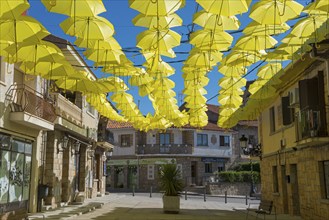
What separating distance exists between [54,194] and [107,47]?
1240cm

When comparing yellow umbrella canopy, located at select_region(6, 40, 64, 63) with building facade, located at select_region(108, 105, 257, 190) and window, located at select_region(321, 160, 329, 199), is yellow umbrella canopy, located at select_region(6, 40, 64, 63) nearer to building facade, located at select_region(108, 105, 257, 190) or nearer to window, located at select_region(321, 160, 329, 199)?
window, located at select_region(321, 160, 329, 199)

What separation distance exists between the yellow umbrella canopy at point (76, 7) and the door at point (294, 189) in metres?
12.7

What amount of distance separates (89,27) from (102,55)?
1230 mm

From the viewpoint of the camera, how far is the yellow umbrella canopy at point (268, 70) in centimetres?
1240

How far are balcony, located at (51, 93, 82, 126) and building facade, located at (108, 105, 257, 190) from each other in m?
23.8

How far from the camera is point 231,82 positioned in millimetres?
12984

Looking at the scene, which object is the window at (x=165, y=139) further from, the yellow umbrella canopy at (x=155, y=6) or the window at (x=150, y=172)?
the yellow umbrella canopy at (x=155, y=6)

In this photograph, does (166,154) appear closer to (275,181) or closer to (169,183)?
(275,181)

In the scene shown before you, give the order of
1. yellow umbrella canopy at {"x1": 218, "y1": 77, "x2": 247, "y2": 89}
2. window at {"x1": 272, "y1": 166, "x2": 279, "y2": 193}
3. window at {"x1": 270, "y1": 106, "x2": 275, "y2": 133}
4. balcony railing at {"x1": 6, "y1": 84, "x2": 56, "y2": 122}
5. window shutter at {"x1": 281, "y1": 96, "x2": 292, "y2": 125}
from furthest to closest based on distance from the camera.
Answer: window at {"x1": 270, "y1": 106, "x2": 275, "y2": 133}, window at {"x1": 272, "y1": 166, "x2": 279, "y2": 193}, window shutter at {"x1": 281, "y1": 96, "x2": 292, "y2": 125}, balcony railing at {"x1": 6, "y1": 84, "x2": 56, "y2": 122}, yellow umbrella canopy at {"x1": 218, "y1": 77, "x2": 247, "y2": 89}

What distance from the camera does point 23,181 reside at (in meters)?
15.7

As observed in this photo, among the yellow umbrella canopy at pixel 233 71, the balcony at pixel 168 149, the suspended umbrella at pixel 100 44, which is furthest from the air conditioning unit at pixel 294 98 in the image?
the balcony at pixel 168 149

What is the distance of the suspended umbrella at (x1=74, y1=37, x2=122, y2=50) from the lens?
871cm

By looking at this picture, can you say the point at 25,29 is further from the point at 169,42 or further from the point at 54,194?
the point at 54,194

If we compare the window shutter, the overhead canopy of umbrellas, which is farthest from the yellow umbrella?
the window shutter
